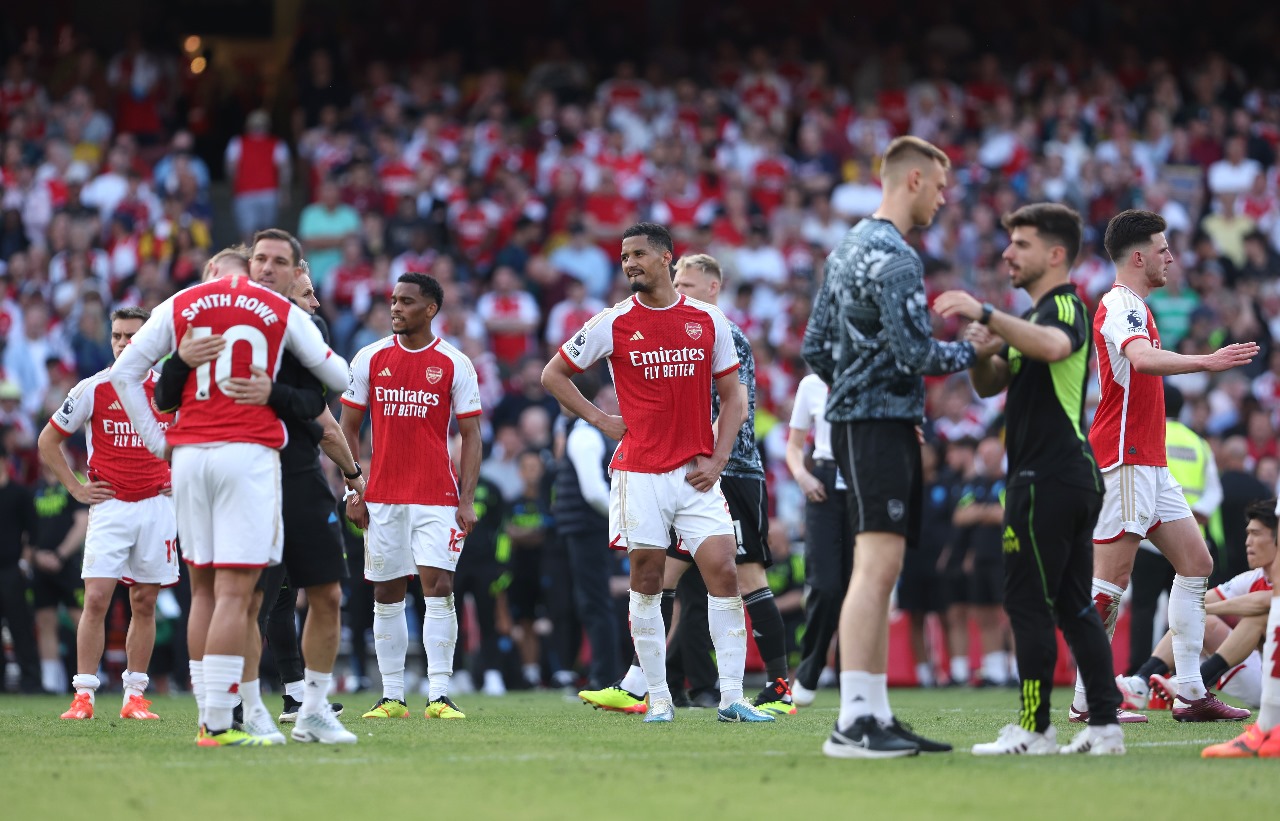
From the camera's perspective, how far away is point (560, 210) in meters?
22.0

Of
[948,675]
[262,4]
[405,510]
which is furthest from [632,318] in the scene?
[262,4]

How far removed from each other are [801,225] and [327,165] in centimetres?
657

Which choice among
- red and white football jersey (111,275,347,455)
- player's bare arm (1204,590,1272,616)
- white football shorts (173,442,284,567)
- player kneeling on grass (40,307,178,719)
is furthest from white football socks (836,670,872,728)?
player kneeling on grass (40,307,178,719)

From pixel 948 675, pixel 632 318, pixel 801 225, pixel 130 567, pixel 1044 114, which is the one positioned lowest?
pixel 948 675

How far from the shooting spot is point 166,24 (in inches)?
1006

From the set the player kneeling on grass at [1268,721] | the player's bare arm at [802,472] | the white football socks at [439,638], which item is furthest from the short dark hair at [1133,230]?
the white football socks at [439,638]

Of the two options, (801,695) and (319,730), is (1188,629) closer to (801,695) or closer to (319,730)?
(801,695)

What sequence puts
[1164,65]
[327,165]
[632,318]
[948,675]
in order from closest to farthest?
[632,318] < [948,675] < [327,165] < [1164,65]

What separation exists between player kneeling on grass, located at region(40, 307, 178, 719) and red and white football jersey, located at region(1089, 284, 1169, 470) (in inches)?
239

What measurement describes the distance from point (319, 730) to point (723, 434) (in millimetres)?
2861

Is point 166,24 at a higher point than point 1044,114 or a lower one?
higher

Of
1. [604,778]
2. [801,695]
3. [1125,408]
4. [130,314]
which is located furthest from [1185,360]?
[130,314]

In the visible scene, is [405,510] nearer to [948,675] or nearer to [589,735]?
[589,735]

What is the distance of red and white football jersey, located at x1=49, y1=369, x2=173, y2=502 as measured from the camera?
11055 mm
